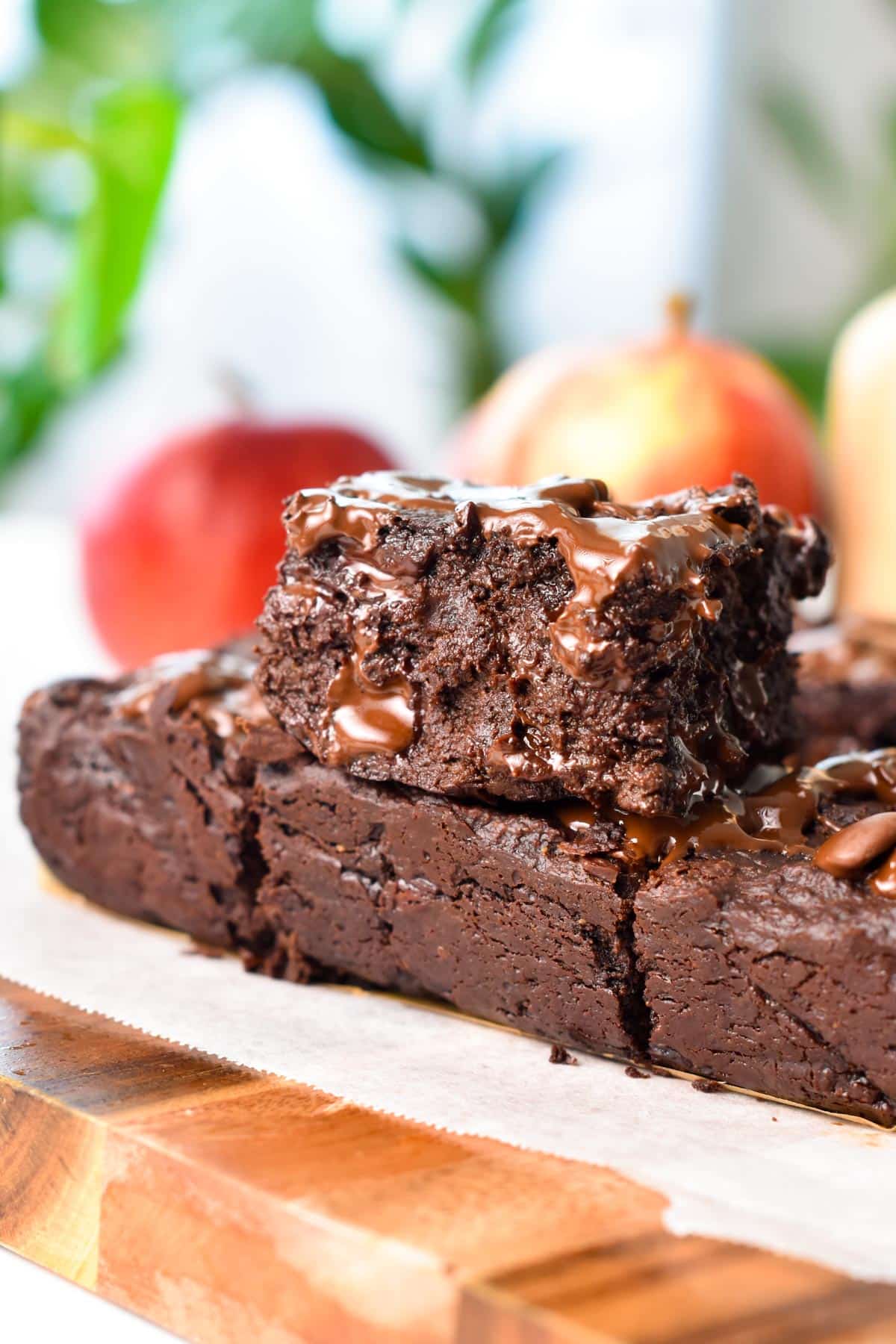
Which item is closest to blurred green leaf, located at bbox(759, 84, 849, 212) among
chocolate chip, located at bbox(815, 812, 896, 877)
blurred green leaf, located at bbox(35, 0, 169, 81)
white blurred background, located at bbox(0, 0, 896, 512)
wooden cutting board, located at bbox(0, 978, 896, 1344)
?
white blurred background, located at bbox(0, 0, 896, 512)

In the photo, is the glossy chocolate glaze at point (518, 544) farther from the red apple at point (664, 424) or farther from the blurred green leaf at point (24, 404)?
the blurred green leaf at point (24, 404)

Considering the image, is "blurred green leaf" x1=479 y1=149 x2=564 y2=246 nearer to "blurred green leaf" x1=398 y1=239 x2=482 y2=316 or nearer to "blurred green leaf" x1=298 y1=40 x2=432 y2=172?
"blurred green leaf" x1=398 y1=239 x2=482 y2=316

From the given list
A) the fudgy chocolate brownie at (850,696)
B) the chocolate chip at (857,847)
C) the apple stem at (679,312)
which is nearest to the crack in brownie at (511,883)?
the chocolate chip at (857,847)

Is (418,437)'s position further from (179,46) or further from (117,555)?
(117,555)

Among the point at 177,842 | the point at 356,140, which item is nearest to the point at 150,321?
the point at 356,140

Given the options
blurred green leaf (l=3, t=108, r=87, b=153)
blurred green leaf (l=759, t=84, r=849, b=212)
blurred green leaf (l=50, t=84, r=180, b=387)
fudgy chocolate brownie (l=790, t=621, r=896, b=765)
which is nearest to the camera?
fudgy chocolate brownie (l=790, t=621, r=896, b=765)

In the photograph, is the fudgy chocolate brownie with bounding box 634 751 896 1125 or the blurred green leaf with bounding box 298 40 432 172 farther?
the blurred green leaf with bounding box 298 40 432 172
